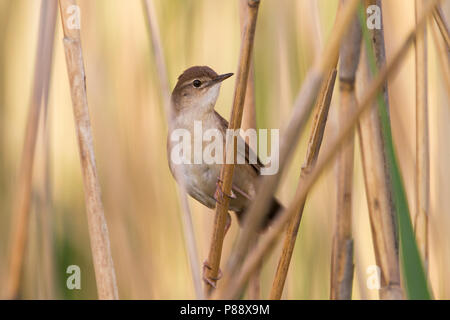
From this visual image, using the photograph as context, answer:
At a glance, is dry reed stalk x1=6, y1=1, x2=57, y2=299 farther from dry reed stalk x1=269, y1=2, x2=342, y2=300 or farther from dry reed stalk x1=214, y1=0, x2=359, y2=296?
dry reed stalk x1=269, y1=2, x2=342, y2=300

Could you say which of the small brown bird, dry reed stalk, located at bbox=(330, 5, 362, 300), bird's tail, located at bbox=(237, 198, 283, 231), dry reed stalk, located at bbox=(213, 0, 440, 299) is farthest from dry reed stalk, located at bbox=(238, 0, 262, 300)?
dry reed stalk, located at bbox=(213, 0, 440, 299)

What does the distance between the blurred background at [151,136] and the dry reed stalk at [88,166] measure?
35.3 inches

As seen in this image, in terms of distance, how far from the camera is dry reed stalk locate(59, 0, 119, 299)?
171cm

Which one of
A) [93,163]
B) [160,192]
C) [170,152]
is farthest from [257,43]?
[93,163]

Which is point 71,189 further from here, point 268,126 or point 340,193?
point 340,193

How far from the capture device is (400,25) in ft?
9.38

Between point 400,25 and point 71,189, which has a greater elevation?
point 400,25

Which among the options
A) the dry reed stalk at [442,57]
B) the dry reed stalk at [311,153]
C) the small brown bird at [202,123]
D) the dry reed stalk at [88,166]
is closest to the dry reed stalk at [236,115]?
the dry reed stalk at [311,153]

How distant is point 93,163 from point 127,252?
1.13 meters

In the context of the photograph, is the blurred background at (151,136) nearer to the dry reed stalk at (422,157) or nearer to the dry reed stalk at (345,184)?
the dry reed stalk at (422,157)

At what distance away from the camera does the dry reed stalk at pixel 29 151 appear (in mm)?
1585

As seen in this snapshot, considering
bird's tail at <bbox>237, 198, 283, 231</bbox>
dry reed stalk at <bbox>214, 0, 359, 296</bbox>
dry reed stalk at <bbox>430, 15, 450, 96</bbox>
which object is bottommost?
bird's tail at <bbox>237, 198, 283, 231</bbox>

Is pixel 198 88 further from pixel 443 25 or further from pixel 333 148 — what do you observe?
pixel 333 148

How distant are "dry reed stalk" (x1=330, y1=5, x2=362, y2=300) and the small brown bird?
0.98m
